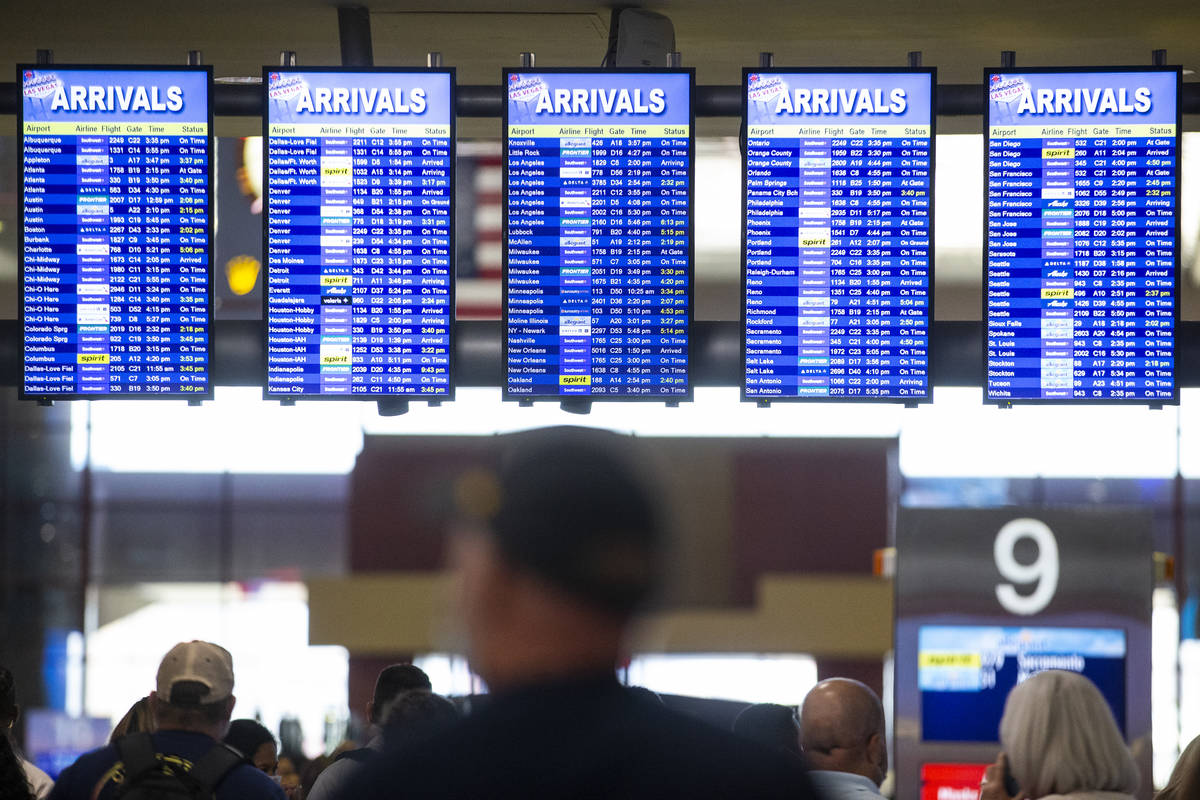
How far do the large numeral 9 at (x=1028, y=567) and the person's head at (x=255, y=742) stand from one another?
2.82 m

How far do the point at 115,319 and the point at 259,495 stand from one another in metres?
17.1

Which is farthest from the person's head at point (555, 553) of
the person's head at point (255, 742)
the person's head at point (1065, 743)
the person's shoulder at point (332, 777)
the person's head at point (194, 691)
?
the person's head at point (255, 742)

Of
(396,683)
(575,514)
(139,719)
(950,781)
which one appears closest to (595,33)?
(396,683)

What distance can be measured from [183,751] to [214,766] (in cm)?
9

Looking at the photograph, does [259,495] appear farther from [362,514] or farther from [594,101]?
[594,101]

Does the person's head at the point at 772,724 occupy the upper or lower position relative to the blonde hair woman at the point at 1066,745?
lower

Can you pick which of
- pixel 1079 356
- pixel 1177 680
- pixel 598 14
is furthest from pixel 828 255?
pixel 1177 680

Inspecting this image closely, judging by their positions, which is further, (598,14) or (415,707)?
(598,14)

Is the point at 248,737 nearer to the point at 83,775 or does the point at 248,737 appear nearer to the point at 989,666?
the point at 83,775

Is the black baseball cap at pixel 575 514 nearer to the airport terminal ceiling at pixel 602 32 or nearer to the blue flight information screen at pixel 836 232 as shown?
the blue flight information screen at pixel 836 232

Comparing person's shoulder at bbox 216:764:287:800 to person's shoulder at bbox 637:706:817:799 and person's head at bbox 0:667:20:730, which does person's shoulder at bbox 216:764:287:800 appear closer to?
person's head at bbox 0:667:20:730

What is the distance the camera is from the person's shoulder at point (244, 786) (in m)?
3.12

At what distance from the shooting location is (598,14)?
523 cm

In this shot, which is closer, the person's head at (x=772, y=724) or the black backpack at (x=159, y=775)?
the black backpack at (x=159, y=775)
